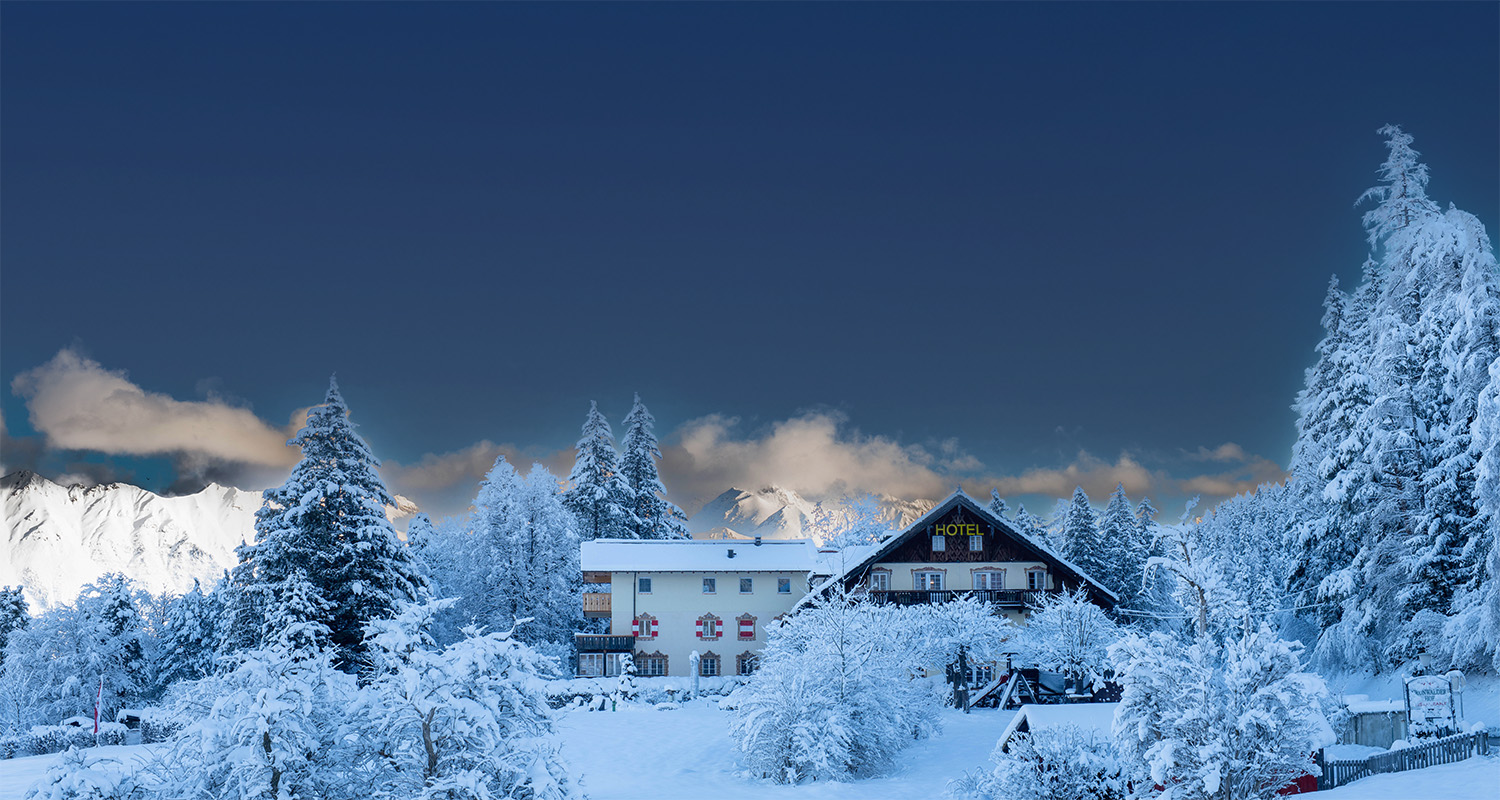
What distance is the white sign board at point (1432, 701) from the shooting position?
26203mm

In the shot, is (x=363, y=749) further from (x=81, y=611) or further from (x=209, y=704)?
(x=81, y=611)

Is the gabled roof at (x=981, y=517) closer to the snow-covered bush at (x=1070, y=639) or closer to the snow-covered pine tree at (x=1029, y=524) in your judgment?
the snow-covered bush at (x=1070, y=639)

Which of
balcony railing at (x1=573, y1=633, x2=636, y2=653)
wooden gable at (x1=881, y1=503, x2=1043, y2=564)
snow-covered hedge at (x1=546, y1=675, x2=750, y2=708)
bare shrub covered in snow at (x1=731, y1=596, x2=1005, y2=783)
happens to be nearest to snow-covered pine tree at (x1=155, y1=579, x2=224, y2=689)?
balcony railing at (x1=573, y1=633, x2=636, y2=653)

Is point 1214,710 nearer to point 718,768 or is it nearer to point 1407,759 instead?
point 1407,759

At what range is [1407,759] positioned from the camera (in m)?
22.6

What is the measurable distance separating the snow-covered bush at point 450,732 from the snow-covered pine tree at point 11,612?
5830 cm

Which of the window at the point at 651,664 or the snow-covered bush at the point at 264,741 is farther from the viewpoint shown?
the window at the point at 651,664

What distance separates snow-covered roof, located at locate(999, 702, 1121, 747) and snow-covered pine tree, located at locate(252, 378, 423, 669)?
23.0 meters

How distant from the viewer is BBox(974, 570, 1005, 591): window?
151 ft

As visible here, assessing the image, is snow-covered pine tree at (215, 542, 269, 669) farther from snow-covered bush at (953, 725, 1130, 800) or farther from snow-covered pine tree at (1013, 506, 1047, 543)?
snow-covered pine tree at (1013, 506, 1047, 543)

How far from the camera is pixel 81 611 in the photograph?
5228cm

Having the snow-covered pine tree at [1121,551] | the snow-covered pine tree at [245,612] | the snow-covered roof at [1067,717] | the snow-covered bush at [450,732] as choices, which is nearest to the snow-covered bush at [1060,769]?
the snow-covered roof at [1067,717]

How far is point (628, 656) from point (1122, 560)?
32405 millimetres

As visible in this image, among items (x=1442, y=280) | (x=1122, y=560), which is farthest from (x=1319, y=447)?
(x=1122, y=560)
